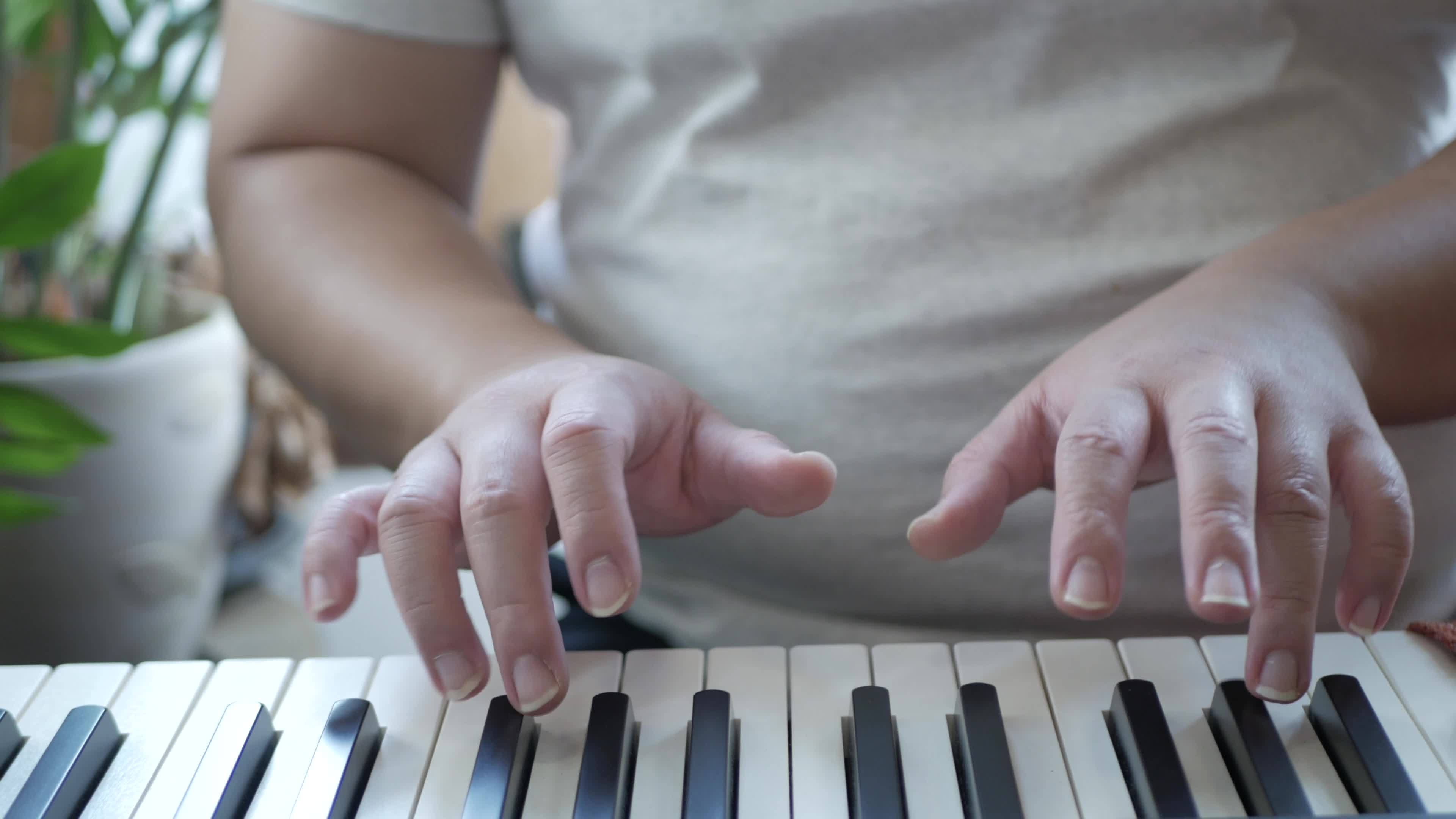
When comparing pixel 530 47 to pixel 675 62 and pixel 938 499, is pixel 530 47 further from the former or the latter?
pixel 938 499

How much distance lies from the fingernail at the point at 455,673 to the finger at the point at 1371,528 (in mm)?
321

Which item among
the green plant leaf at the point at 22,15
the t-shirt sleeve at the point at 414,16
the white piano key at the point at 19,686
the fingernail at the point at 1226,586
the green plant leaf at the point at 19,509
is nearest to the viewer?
the fingernail at the point at 1226,586

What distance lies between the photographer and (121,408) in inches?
43.0

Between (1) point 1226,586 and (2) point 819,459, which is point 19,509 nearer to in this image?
(2) point 819,459

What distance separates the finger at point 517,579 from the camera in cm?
39

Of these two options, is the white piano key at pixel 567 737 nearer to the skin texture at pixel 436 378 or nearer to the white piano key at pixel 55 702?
the skin texture at pixel 436 378

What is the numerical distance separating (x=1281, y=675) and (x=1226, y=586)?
6 centimetres

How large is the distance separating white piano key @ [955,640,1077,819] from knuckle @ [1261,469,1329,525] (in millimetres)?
99

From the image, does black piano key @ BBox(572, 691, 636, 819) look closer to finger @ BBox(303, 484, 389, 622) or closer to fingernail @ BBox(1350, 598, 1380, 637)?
finger @ BBox(303, 484, 389, 622)

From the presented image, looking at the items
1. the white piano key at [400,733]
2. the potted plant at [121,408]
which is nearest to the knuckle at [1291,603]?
the white piano key at [400,733]

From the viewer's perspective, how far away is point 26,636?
1157 mm

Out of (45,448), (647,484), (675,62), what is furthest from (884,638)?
(45,448)

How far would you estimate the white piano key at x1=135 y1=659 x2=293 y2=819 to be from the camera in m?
0.39

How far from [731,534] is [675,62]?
0.96ft
